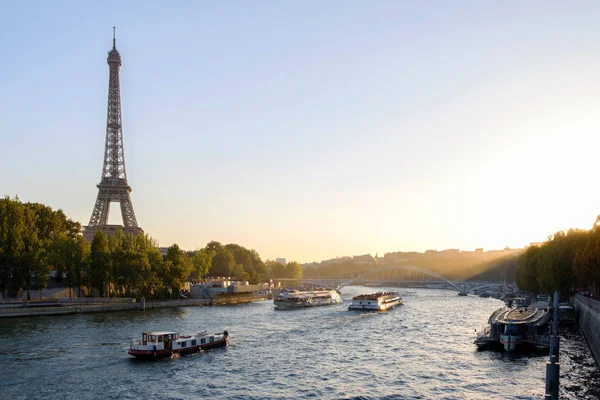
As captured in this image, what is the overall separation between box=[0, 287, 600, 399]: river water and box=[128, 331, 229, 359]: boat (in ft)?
3.27

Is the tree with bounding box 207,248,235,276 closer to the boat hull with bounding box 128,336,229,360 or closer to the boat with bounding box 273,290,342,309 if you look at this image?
the boat with bounding box 273,290,342,309

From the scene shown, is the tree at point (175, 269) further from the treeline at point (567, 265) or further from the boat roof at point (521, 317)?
the treeline at point (567, 265)

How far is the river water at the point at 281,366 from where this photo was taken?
3303 centimetres

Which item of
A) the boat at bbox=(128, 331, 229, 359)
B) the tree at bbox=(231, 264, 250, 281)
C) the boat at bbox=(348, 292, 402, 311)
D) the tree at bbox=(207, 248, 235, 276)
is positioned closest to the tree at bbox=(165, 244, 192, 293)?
the boat at bbox=(348, 292, 402, 311)

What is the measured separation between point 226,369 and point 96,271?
178 feet

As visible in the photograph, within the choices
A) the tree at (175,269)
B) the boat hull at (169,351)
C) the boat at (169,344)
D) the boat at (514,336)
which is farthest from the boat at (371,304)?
the boat at (169,344)

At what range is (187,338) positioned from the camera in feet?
153

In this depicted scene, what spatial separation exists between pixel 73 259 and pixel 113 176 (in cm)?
4056

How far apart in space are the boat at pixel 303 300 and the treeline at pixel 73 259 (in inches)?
769

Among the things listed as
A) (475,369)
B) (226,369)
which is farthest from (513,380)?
(226,369)

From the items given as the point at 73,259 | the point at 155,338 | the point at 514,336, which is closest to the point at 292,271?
the point at 73,259

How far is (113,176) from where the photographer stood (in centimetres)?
12112

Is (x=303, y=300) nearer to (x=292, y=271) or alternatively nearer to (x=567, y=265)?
Result: (x=567, y=265)

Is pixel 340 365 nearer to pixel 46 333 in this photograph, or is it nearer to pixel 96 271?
pixel 46 333
